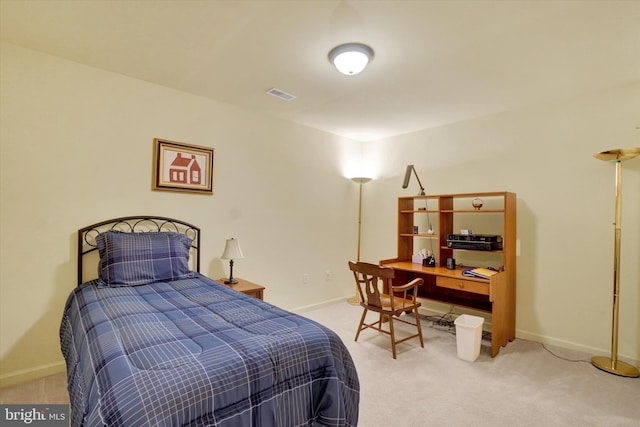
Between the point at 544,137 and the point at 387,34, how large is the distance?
87.7 inches

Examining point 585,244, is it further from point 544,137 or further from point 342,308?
point 342,308

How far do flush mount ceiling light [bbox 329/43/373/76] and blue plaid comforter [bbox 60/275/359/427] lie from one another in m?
1.81

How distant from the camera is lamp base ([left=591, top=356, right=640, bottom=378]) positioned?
251 cm

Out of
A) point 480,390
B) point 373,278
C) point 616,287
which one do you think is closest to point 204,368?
point 373,278

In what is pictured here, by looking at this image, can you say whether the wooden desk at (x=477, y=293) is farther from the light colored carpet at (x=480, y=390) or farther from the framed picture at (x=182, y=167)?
the framed picture at (x=182, y=167)

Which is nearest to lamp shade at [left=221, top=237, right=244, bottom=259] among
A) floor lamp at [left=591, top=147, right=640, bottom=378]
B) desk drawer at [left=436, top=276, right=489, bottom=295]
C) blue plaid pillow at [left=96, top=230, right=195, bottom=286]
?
blue plaid pillow at [left=96, top=230, right=195, bottom=286]

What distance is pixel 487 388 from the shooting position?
2318 mm

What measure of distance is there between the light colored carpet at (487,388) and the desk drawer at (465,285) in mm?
587

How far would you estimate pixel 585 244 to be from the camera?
298 cm

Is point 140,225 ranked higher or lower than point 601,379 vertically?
higher

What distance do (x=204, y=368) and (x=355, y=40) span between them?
2.16 m

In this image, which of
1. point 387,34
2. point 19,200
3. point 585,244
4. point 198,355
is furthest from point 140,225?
point 585,244

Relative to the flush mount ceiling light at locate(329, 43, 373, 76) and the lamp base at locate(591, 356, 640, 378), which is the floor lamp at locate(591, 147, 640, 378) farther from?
the flush mount ceiling light at locate(329, 43, 373, 76)

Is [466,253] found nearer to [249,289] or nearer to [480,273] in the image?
[480,273]
